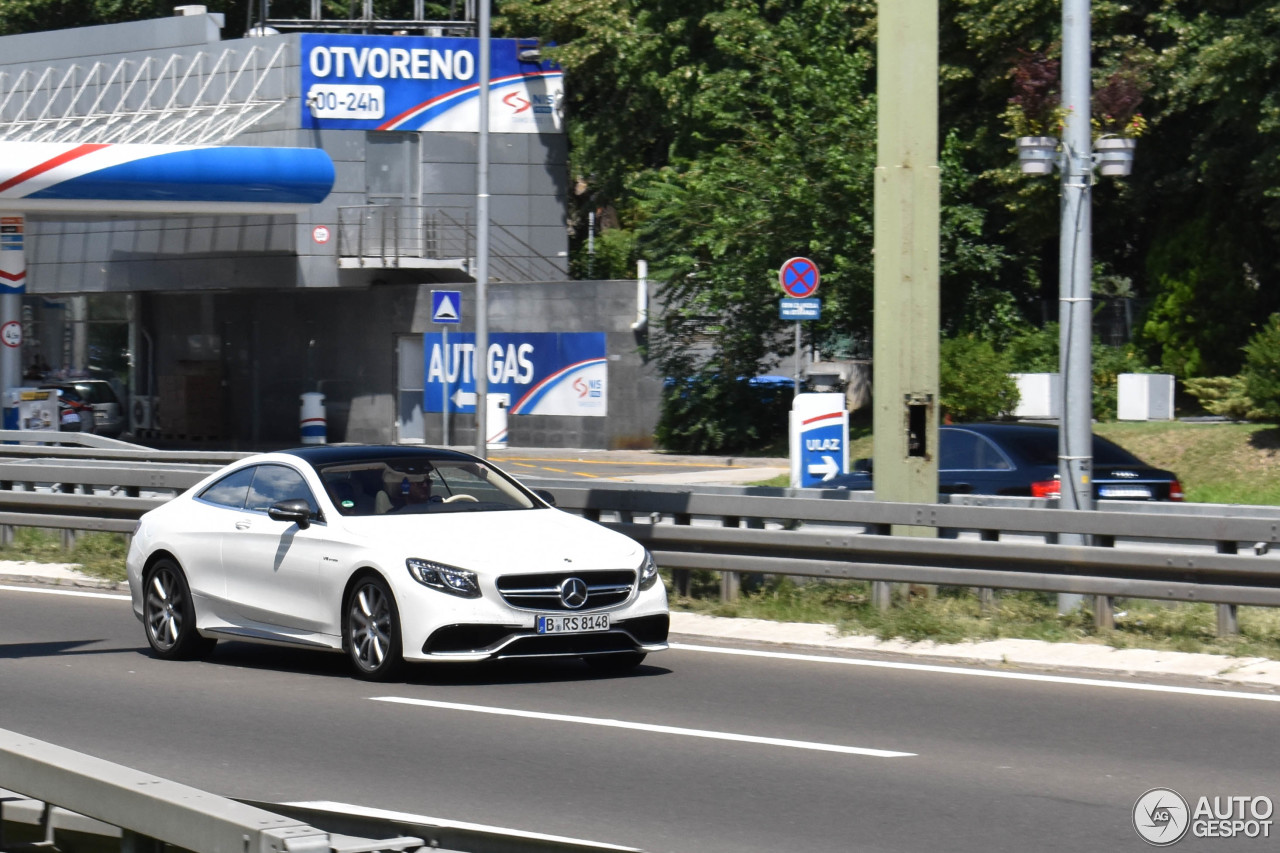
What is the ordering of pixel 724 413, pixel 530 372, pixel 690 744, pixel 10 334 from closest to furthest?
pixel 690 744 → pixel 10 334 → pixel 724 413 → pixel 530 372

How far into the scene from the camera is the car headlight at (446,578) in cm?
963

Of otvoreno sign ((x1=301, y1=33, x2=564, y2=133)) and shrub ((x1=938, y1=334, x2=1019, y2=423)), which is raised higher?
otvoreno sign ((x1=301, y1=33, x2=564, y2=133))

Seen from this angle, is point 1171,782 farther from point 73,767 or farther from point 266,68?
point 266,68

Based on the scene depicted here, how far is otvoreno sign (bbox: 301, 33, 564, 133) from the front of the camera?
37375mm

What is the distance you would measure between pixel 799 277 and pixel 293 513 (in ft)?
47.6

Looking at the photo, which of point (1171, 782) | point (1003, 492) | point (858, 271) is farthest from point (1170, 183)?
point (1171, 782)

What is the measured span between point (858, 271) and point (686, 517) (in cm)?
1810

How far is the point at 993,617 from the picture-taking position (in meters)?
11.9

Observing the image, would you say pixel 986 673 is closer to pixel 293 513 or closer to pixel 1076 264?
pixel 1076 264

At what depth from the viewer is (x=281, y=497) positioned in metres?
11.0

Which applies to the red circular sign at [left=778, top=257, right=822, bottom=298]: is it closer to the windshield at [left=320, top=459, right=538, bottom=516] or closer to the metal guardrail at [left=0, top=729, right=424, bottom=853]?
the windshield at [left=320, top=459, right=538, bottom=516]

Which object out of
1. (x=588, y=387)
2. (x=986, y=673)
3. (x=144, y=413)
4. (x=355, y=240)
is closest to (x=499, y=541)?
(x=986, y=673)

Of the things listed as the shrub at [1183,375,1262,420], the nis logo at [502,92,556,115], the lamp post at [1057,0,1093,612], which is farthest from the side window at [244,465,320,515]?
the nis logo at [502,92,556,115]

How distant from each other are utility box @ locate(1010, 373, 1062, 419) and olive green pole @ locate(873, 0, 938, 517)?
1669cm
